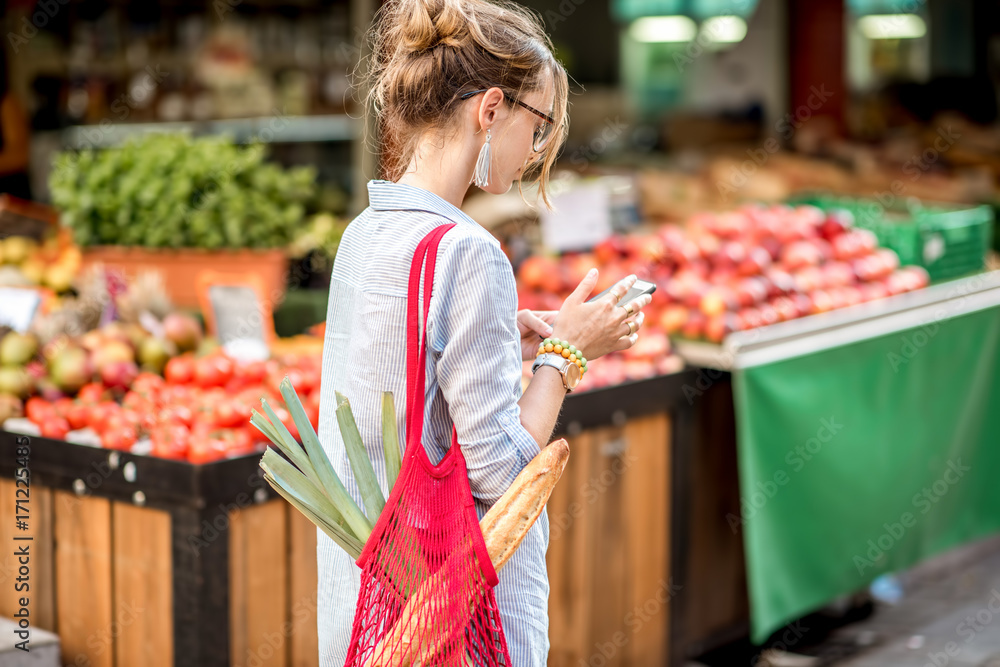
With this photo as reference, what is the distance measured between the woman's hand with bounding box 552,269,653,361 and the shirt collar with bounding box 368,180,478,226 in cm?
20

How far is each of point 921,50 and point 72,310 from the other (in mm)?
10121

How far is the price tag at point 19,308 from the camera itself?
354 cm

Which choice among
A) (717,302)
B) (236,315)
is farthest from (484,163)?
(717,302)

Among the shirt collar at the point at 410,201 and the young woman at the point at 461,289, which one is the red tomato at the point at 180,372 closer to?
the young woman at the point at 461,289

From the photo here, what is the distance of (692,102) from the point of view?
11.1 metres

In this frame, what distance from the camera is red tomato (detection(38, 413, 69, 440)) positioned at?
2937 millimetres

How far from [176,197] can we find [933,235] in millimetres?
3482

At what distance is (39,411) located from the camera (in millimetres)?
3062

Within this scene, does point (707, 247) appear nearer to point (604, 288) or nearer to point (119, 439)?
point (604, 288)

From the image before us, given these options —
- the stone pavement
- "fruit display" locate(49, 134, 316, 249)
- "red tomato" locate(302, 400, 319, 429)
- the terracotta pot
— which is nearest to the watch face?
"red tomato" locate(302, 400, 319, 429)

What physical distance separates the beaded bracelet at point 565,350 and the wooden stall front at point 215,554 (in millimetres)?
1169

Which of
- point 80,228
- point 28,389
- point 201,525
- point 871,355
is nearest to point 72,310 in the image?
point 28,389

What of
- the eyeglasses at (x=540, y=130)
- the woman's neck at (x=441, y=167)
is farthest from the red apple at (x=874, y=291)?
the woman's neck at (x=441, y=167)

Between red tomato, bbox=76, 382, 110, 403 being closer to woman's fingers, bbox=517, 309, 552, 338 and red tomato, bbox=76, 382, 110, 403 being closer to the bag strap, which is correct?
woman's fingers, bbox=517, 309, 552, 338
